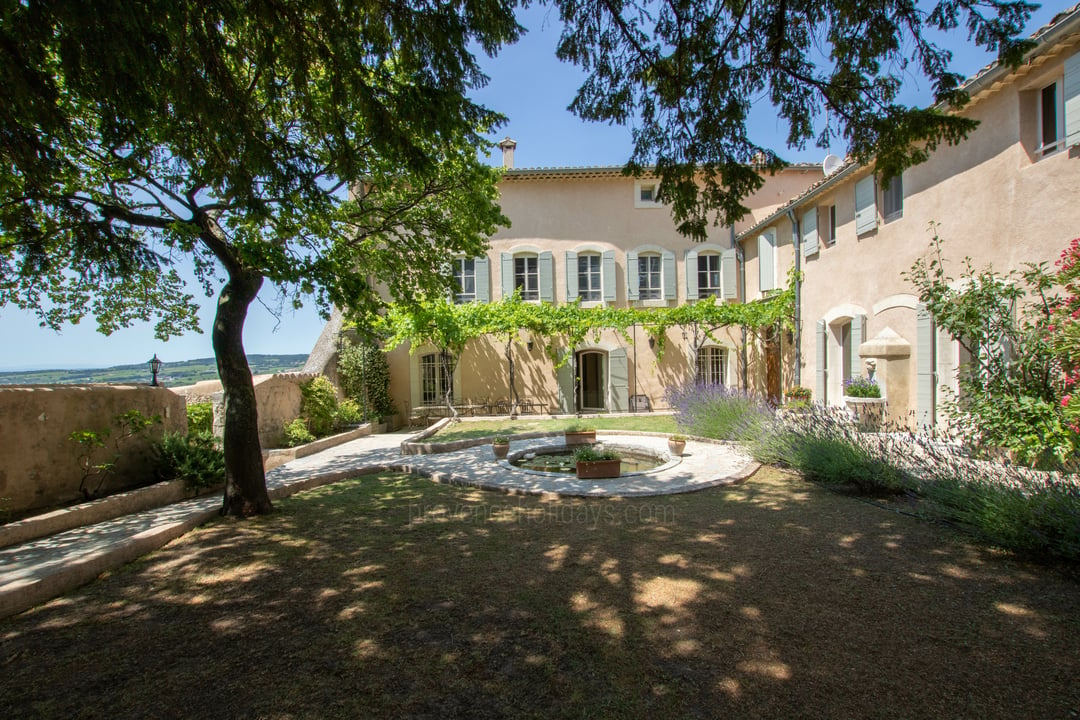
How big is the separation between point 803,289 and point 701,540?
9.97 meters

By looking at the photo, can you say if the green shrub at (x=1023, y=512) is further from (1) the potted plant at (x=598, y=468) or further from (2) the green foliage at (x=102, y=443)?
(2) the green foliage at (x=102, y=443)

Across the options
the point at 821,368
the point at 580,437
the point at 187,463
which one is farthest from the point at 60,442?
the point at 821,368

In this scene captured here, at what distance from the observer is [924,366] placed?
8.15 m

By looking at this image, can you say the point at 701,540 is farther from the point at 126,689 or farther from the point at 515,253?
the point at 515,253

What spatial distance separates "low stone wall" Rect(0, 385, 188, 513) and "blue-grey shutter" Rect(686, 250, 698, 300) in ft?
42.8

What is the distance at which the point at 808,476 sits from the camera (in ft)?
20.9

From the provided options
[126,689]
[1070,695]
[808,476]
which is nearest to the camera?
[1070,695]

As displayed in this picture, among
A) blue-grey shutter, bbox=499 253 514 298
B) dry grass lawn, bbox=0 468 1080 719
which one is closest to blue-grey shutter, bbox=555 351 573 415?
blue-grey shutter, bbox=499 253 514 298

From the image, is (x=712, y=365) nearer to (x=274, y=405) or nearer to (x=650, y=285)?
(x=650, y=285)

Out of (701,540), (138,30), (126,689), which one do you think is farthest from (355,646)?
(138,30)

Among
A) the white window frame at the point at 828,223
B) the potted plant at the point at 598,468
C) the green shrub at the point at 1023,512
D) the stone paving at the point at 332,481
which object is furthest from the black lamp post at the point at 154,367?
the white window frame at the point at 828,223

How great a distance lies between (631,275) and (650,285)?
701 mm

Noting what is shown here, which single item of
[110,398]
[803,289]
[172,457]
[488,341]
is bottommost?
[172,457]

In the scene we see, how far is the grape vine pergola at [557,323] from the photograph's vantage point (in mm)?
12797
